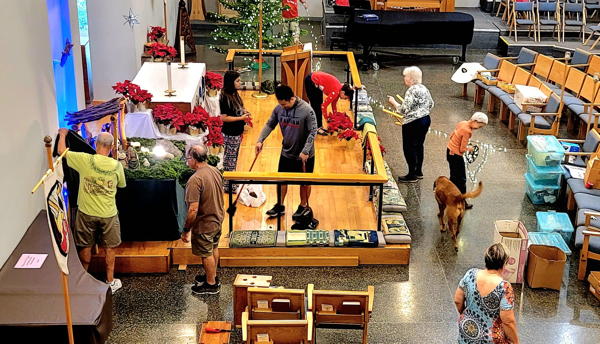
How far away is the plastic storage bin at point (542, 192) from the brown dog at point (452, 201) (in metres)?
1.36

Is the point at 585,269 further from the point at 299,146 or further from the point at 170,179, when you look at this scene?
the point at 170,179

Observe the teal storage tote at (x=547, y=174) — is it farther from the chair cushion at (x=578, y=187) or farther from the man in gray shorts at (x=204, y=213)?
the man in gray shorts at (x=204, y=213)

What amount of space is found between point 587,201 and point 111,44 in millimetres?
7245

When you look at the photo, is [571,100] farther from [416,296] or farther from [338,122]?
[416,296]

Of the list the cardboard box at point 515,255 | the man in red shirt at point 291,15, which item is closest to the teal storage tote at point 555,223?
the cardboard box at point 515,255

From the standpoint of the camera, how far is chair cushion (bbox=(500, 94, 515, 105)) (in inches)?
482

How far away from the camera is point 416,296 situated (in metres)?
7.57

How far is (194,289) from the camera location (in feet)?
24.5

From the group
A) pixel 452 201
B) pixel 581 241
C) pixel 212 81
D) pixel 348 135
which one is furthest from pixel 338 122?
pixel 581 241

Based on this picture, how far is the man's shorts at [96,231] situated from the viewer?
6.99m

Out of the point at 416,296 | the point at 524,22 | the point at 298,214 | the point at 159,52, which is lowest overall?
the point at 416,296

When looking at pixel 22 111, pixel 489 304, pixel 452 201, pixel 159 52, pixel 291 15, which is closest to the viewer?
pixel 489 304

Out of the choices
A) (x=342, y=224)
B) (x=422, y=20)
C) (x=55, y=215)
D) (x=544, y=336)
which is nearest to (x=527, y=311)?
(x=544, y=336)

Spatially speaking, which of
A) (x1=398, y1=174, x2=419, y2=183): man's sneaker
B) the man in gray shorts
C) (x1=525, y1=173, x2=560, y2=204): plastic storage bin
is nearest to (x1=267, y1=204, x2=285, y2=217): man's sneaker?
the man in gray shorts
